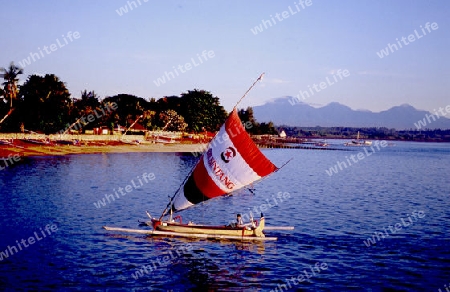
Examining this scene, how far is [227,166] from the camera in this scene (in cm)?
2944

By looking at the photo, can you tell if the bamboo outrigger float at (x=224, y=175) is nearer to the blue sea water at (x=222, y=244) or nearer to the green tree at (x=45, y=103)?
the blue sea water at (x=222, y=244)

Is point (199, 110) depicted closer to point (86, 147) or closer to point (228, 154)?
point (86, 147)

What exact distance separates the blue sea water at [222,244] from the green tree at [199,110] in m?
107

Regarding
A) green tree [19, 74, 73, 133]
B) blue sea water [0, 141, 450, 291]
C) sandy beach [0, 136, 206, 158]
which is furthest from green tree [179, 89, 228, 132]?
blue sea water [0, 141, 450, 291]

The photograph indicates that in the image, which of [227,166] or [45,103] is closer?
[227,166]

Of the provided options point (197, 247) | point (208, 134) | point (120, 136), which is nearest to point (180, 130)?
point (208, 134)

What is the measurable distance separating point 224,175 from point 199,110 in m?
139

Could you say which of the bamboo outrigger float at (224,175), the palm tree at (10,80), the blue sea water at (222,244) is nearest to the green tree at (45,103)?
the palm tree at (10,80)

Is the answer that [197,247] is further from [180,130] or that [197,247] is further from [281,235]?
[180,130]

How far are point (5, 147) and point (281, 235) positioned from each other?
68533 mm

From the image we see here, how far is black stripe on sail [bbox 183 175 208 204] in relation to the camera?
30344 millimetres

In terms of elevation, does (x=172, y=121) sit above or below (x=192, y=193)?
above

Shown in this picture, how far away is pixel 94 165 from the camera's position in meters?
78.6

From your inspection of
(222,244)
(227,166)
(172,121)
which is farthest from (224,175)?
(172,121)
